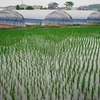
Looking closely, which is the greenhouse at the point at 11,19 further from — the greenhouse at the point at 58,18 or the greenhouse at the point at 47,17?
the greenhouse at the point at 58,18

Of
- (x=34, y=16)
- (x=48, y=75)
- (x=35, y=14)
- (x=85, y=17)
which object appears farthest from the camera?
(x=35, y=14)

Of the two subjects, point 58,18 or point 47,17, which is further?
point 58,18

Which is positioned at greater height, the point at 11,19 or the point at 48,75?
the point at 48,75

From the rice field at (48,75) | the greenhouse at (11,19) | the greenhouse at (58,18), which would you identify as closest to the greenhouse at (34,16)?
the greenhouse at (58,18)

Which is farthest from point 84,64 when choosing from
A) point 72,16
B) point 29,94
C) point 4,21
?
point 72,16

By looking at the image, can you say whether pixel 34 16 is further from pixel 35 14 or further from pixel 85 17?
pixel 85 17

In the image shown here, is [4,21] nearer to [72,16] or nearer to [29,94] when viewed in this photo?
→ [72,16]

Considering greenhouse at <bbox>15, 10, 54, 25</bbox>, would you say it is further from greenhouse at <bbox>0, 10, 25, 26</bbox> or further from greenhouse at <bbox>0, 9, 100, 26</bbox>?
greenhouse at <bbox>0, 10, 25, 26</bbox>

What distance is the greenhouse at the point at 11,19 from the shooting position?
2267 cm

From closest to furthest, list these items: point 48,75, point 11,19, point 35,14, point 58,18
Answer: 1. point 48,75
2. point 11,19
3. point 58,18
4. point 35,14

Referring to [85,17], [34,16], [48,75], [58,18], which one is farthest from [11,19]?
[48,75]

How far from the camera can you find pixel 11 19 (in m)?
23.1

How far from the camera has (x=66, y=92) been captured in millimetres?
4594

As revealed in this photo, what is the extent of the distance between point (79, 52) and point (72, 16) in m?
18.3
